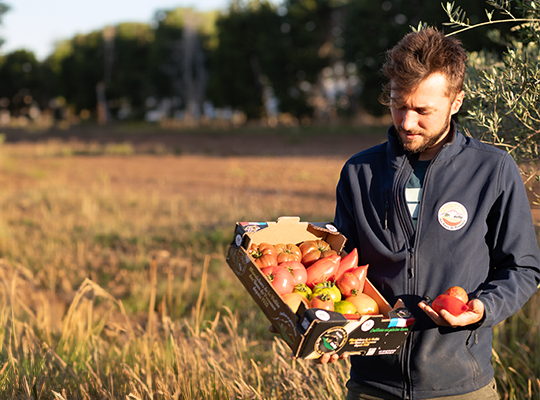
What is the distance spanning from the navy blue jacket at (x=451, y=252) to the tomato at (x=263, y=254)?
366 mm

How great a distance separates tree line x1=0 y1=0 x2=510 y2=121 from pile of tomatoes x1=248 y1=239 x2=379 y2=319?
1501 cm

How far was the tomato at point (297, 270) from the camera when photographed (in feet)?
6.39

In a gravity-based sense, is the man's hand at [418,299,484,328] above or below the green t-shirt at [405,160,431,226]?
below

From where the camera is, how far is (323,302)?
5.90 feet

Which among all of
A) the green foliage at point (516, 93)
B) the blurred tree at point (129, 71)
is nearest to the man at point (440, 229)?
the green foliage at point (516, 93)

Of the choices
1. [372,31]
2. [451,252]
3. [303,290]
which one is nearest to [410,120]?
[451,252]

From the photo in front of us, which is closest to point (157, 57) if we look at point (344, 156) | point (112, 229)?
point (344, 156)

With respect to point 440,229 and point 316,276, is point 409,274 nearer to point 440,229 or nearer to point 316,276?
point 440,229

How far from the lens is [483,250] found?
6.22ft

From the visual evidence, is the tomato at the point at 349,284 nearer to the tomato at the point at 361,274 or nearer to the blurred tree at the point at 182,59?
the tomato at the point at 361,274

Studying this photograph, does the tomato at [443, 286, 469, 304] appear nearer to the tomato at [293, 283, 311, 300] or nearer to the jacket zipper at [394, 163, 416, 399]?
the jacket zipper at [394, 163, 416, 399]

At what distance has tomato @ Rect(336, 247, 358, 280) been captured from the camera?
198 cm

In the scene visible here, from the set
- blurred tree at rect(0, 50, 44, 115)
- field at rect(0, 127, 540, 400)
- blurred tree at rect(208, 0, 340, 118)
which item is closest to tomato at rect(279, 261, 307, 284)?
field at rect(0, 127, 540, 400)

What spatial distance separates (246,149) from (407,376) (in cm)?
2061
